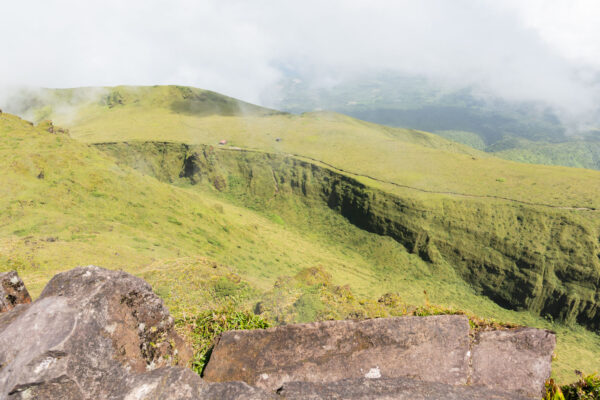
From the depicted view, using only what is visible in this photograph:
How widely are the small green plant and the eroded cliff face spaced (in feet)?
117

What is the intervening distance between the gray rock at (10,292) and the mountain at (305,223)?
3.92 metres

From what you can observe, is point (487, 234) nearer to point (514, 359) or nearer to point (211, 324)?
point (514, 359)

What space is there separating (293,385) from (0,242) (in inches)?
755

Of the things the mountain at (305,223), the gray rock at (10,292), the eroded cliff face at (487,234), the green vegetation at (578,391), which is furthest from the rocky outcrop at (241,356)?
the eroded cliff face at (487,234)

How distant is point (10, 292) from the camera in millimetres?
5883

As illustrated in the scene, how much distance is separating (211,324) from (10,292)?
13.2ft

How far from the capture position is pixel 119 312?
4574mm

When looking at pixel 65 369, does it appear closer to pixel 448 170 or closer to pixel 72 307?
pixel 72 307

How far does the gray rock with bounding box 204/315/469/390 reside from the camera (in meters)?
4.62

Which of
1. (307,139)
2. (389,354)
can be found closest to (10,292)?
(389,354)

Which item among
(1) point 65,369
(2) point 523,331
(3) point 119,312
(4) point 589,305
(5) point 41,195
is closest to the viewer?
(1) point 65,369

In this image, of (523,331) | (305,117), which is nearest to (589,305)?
(523,331)

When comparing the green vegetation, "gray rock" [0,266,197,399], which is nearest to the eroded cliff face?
the green vegetation

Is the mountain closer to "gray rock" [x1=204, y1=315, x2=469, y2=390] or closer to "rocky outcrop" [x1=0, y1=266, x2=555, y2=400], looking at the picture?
"gray rock" [x1=204, y1=315, x2=469, y2=390]
